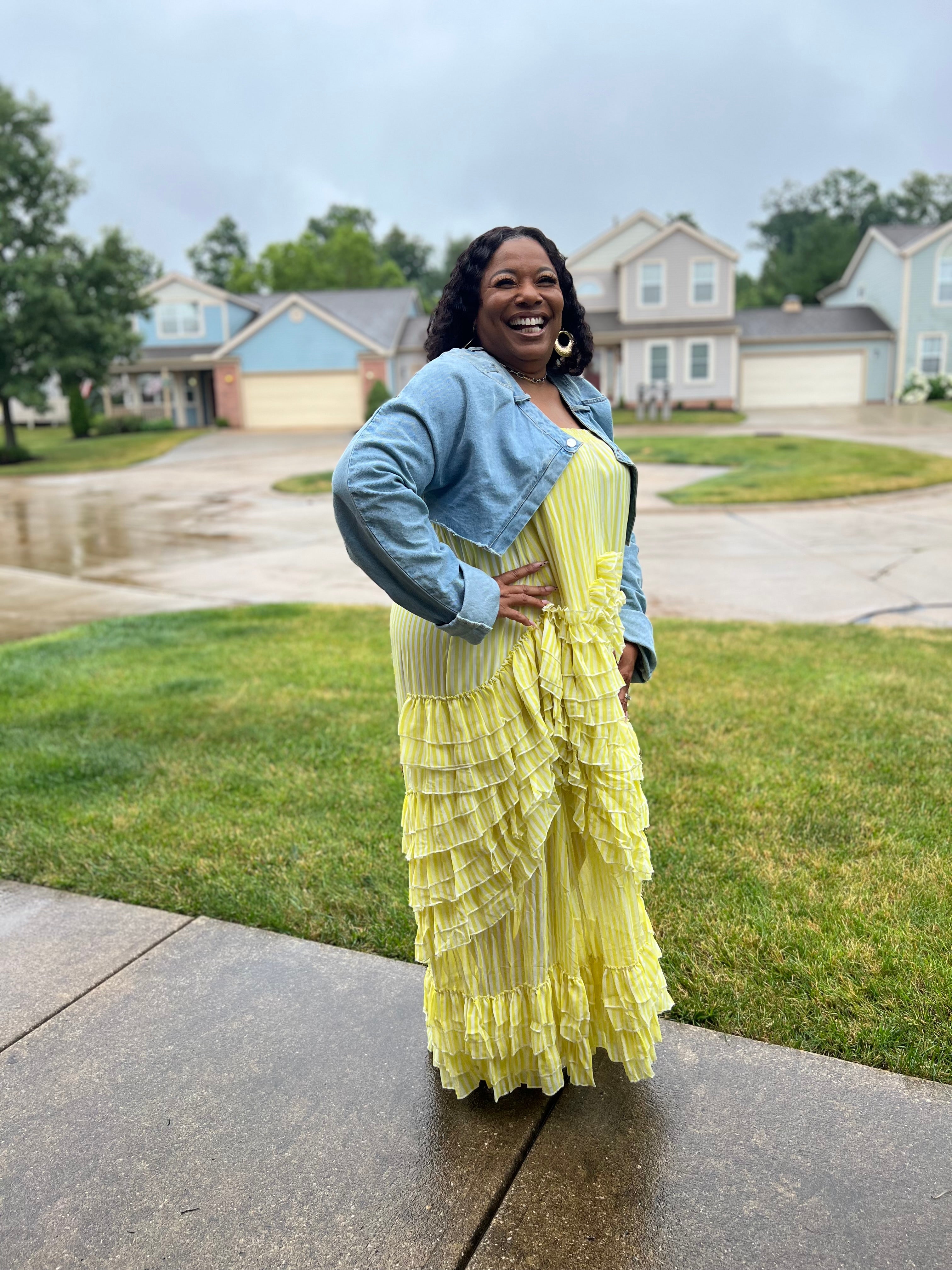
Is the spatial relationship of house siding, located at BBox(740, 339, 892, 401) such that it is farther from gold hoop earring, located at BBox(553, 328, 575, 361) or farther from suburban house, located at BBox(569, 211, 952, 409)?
gold hoop earring, located at BBox(553, 328, 575, 361)

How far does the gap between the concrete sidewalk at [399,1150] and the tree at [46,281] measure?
2923 cm

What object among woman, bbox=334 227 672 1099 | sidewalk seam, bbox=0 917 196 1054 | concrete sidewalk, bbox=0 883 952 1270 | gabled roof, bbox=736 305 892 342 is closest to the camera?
concrete sidewalk, bbox=0 883 952 1270

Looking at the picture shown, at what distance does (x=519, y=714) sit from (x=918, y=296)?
117ft

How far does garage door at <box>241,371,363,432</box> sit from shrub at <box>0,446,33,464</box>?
8.07m

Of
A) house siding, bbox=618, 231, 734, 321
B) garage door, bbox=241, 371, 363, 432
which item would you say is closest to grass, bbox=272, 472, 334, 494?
garage door, bbox=241, 371, 363, 432

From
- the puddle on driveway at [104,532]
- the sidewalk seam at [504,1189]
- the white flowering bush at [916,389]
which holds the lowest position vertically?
the sidewalk seam at [504,1189]

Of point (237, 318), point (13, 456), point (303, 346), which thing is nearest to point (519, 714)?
point (13, 456)

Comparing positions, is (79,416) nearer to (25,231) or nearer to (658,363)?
(25,231)

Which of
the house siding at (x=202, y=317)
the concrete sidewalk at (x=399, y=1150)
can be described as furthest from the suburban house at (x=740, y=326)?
the concrete sidewalk at (x=399, y=1150)

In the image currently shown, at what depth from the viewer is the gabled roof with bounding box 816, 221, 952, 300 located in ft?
105

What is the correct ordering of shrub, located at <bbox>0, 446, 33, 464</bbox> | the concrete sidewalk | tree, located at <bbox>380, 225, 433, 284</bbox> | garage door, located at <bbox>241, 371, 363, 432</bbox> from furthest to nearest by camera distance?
1. tree, located at <bbox>380, 225, 433, 284</bbox>
2. garage door, located at <bbox>241, 371, 363, 432</bbox>
3. shrub, located at <bbox>0, 446, 33, 464</bbox>
4. the concrete sidewalk

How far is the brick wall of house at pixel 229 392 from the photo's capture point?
34.6m

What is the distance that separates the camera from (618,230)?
33.3m

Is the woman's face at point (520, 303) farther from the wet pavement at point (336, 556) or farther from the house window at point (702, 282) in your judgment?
the house window at point (702, 282)
